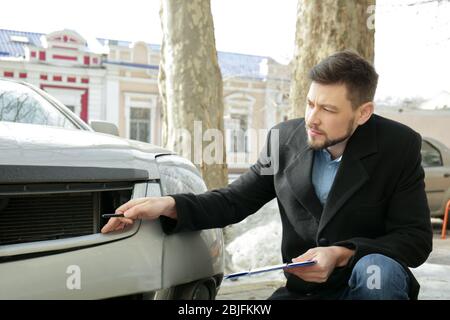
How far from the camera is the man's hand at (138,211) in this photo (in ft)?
6.31

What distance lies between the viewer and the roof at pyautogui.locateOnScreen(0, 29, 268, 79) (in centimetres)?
2670

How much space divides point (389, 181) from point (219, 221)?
0.70 m

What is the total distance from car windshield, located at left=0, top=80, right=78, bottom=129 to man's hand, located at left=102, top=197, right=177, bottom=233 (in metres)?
0.98

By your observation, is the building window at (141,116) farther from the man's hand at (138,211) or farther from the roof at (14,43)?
the man's hand at (138,211)

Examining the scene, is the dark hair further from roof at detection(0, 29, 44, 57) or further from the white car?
roof at detection(0, 29, 44, 57)

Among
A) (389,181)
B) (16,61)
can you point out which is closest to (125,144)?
(389,181)

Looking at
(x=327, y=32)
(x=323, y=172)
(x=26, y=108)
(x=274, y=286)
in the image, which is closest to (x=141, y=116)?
(x=327, y=32)

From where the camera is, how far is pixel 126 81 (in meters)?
27.0

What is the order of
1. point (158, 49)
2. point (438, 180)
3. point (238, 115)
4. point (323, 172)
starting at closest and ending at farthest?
point (323, 172) < point (438, 180) < point (158, 49) < point (238, 115)

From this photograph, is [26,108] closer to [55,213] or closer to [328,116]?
[55,213]

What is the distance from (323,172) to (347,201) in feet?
0.69

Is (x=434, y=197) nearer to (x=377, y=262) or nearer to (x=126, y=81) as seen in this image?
(x=377, y=262)

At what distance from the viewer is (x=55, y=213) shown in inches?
73.0
